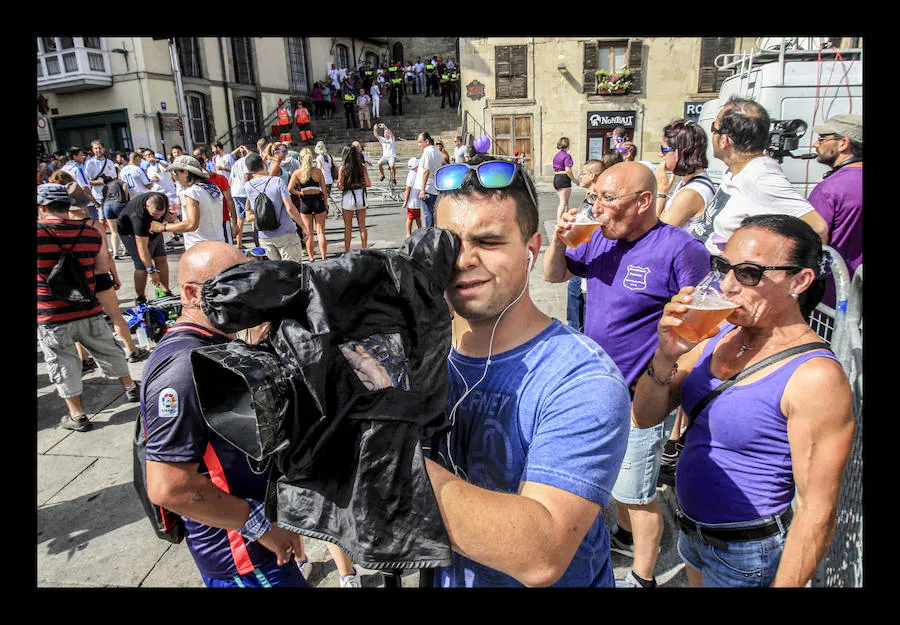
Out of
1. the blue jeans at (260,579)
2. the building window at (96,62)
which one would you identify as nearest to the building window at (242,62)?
the building window at (96,62)

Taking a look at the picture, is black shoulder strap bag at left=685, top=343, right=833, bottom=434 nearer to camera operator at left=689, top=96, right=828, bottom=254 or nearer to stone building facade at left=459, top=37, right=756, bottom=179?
camera operator at left=689, top=96, right=828, bottom=254

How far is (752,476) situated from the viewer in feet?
6.06

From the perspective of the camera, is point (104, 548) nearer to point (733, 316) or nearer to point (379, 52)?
point (733, 316)

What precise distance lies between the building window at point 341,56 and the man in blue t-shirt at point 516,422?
34.9 meters

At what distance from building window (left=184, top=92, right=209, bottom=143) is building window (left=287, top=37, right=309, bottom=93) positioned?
252 inches

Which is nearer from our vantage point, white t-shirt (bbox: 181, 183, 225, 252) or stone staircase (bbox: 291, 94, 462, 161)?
white t-shirt (bbox: 181, 183, 225, 252)

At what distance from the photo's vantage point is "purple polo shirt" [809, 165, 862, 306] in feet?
10.6

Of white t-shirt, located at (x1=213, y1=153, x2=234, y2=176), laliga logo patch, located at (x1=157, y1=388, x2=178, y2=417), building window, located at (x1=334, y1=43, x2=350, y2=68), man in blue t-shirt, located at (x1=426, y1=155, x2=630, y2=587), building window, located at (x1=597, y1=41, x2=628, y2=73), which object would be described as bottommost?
laliga logo patch, located at (x1=157, y1=388, x2=178, y2=417)

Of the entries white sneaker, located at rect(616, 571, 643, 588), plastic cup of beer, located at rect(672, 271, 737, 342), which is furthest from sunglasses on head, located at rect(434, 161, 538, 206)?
white sneaker, located at rect(616, 571, 643, 588)

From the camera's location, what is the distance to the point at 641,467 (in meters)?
2.67

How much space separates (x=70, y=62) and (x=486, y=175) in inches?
1079

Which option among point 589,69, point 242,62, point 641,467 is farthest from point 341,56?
point 641,467

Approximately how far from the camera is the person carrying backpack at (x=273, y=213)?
7016mm

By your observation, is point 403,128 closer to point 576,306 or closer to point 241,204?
point 241,204
